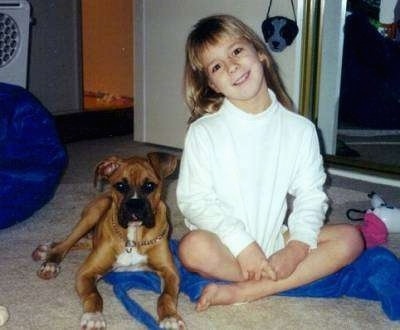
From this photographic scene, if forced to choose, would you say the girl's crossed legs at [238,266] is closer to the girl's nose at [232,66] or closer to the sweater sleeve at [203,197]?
the sweater sleeve at [203,197]

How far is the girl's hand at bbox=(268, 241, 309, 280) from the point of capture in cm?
149

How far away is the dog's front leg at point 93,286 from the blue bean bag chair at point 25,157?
570 mm

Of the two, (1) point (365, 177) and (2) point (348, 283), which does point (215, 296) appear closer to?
(2) point (348, 283)

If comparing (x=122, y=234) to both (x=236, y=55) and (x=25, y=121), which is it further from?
(x=25, y=121)

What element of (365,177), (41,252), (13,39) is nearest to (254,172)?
(41,252)

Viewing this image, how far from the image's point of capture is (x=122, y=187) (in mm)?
1739

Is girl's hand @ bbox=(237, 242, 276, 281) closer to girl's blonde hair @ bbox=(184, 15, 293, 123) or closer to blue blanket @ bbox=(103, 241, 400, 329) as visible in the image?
blue blanket @ bbox=(103, 241, 400, 329)

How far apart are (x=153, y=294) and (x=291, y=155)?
569 mm

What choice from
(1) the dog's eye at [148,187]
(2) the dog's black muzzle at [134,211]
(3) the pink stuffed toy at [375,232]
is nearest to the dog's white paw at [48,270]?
(2) the dog's black muzzle at [134,211]

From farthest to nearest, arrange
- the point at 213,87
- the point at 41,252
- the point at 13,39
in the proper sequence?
the point at 13,39 < the point at 41,252 < the point at 213,87

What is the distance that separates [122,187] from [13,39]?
1.46m

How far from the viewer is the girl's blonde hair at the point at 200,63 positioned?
165 centimetres

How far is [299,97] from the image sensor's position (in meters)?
3.00

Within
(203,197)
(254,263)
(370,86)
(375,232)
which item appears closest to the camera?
(254,263)
